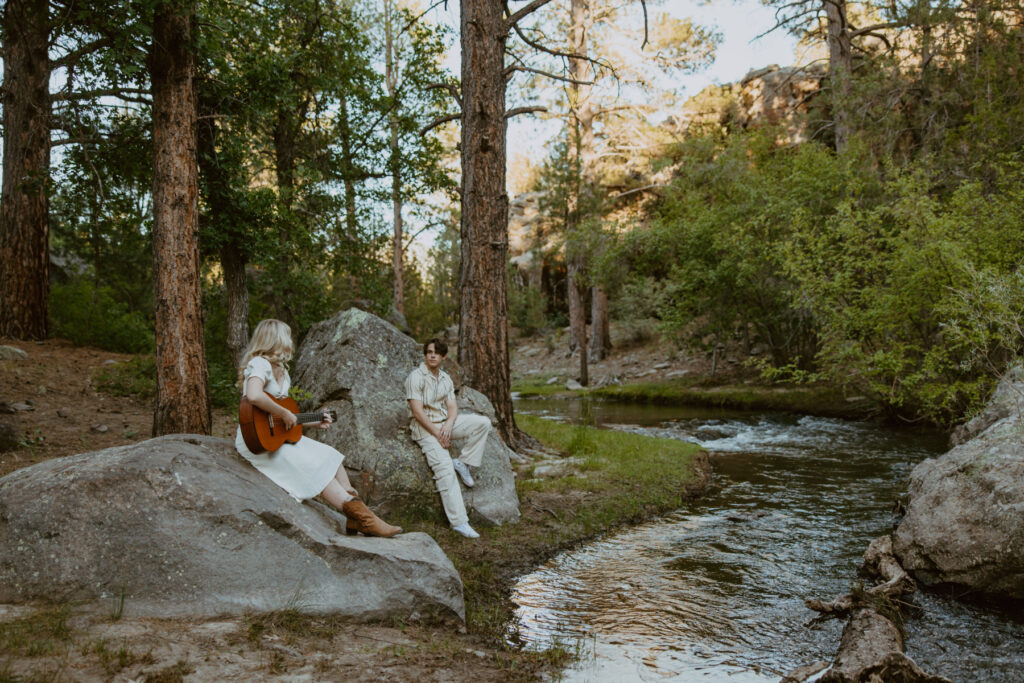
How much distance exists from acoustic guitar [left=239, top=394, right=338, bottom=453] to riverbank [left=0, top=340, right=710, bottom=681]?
128cm

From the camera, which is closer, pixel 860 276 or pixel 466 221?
pixel 466 221

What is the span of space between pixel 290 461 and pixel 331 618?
1.28 m

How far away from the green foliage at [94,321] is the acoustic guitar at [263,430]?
11.3 metres

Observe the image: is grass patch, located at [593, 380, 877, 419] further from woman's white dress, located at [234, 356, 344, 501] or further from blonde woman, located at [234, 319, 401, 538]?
woman's white dress, located at [234, 356, 344, 501]

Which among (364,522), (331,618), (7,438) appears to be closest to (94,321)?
(7,438)

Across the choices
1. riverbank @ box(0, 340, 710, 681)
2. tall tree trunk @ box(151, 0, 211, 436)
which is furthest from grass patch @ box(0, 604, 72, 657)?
tall tree trunk @ box(151, 0, 211, 436)

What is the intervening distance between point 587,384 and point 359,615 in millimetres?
22416

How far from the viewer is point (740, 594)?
216 inches

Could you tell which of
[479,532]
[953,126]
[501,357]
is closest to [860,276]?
[953,126]

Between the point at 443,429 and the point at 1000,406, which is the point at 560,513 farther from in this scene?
the point at 1000,406

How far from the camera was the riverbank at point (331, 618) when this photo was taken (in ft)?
10.0

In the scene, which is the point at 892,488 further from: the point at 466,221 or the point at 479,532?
the point at 466,221

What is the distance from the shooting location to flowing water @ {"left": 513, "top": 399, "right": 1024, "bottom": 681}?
431cm

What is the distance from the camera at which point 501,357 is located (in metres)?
9.40
